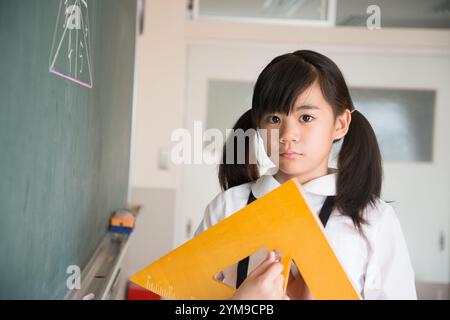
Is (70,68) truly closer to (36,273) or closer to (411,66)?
(36,273)

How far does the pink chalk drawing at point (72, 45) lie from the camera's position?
0.67 meters

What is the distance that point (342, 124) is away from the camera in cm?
89

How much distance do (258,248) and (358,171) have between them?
1.12ft

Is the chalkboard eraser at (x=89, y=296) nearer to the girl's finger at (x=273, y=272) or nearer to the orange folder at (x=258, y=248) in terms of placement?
the orange folder at (x=258, y=248)

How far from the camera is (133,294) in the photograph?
8.46ft

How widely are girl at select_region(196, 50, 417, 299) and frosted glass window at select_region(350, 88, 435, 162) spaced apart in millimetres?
1959

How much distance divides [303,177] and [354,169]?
9cm

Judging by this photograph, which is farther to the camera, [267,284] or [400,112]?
[400,112]

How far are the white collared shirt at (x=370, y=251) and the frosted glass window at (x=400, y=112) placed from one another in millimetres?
2014

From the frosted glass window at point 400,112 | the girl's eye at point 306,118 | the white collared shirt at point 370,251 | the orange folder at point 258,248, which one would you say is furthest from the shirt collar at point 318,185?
the frosted glass window at point 400,112

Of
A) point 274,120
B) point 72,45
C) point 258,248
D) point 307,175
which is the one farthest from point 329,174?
point 72,45

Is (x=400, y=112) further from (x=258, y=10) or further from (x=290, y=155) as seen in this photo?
(x=290, y=155)

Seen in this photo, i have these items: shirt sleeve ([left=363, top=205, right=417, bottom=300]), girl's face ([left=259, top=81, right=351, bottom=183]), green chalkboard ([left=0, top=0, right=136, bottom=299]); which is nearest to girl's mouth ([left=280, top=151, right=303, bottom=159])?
girl's face ([left=259, top=81, right=351, bottom=183])

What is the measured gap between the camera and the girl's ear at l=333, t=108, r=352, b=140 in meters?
0.87
